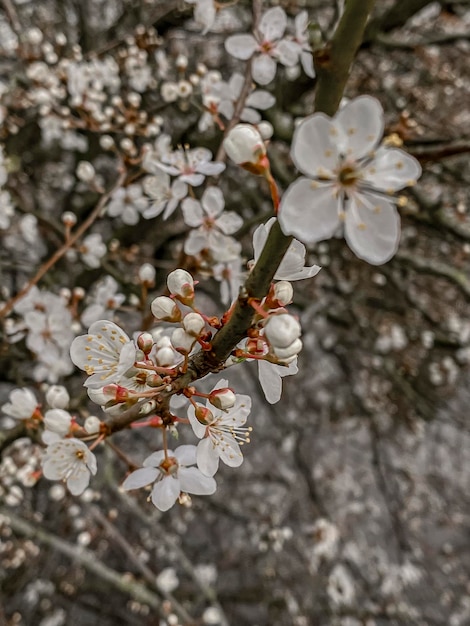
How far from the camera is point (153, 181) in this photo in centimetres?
141

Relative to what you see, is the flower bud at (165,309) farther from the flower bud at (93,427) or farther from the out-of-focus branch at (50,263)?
the out-of-focus branch at (50,263)

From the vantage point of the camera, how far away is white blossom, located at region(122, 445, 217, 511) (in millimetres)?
900

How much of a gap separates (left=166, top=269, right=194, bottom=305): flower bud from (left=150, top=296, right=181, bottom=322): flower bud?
0.06 feet

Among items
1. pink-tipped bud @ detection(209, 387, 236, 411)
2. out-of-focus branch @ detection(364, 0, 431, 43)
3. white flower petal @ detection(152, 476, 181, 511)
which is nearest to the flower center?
pink-tipped bud @ detection(209, 387, 236, 411)

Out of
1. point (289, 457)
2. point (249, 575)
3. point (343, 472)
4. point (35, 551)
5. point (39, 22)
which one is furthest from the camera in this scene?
point (343, 472)

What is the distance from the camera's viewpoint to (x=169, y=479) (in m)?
0.92

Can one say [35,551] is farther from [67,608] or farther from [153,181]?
[153,181]

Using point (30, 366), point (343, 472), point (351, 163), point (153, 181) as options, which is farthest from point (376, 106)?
point (343, 472)

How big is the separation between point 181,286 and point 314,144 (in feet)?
0.99

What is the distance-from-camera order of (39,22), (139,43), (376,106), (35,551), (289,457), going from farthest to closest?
(289,457)
(39,22)
(35,551)
(139,43)
(376,106)

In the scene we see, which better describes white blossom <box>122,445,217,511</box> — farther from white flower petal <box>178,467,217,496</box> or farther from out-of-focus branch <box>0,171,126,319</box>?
out-of-focus branch <box>0,171,126,319</box>

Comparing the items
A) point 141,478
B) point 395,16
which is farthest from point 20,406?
point 395,16

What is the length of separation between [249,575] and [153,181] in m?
3.84

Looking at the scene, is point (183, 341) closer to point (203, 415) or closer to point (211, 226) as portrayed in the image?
point (203, 415)
